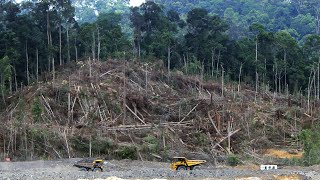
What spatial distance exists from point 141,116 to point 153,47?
15554mm

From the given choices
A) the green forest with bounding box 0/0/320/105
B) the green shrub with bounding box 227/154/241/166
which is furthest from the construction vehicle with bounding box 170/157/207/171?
the green forest with bounding box 0/0/320/105

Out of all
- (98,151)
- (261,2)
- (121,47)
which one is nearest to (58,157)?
(98,151)

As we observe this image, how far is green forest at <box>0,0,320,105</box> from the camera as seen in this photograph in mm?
50000

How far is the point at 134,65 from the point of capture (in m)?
50.1

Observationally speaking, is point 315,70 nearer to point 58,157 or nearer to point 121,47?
point 121,47

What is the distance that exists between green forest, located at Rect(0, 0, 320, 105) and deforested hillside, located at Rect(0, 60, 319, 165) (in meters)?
2.89

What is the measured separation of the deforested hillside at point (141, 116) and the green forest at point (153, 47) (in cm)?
289

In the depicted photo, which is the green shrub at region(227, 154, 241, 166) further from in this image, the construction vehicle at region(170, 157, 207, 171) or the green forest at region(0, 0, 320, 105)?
the green forest at region(0, 0, 320, 105)

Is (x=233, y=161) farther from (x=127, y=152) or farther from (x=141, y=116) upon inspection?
(x=141, y=116)

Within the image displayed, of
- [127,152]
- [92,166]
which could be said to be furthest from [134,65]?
[92,166]

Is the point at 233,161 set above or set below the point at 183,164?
below

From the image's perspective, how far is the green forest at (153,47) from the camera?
50.0 m

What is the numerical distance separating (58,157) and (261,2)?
7910 cm

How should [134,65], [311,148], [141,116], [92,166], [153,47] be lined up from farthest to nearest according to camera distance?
[153,47]
[134,65]
[141,116]
[311,148]
[92,166]
